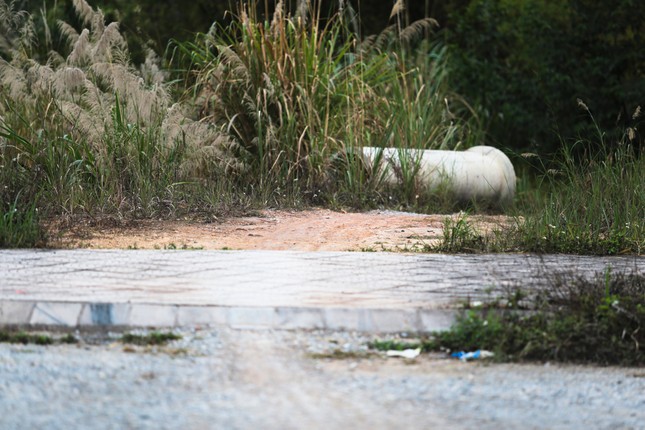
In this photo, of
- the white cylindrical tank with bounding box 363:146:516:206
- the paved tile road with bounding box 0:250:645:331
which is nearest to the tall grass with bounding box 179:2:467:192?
the white cylindrical tank with bounding box 363:146:516:206

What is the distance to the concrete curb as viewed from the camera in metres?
5.23

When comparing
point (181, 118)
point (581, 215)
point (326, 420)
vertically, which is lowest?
point (326, 420)

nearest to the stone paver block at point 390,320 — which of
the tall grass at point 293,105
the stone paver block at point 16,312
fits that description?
the stone paver block at point 16,312

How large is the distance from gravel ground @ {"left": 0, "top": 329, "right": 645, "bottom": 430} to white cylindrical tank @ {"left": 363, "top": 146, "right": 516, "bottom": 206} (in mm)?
7016

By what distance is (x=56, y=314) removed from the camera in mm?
5273

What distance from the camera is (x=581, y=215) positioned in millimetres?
9000

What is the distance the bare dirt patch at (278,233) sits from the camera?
8.52m

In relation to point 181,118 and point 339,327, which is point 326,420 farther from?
point 181,118

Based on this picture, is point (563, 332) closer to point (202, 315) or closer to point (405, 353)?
point (405, 353)

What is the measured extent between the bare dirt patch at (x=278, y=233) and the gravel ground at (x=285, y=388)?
3317 millimetres

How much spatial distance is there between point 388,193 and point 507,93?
277 inches

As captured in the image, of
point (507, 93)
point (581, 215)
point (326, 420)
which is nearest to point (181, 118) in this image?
point (581, 215)

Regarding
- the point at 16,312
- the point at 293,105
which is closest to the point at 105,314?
the point at 16,312

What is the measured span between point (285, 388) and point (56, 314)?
1.64 m
